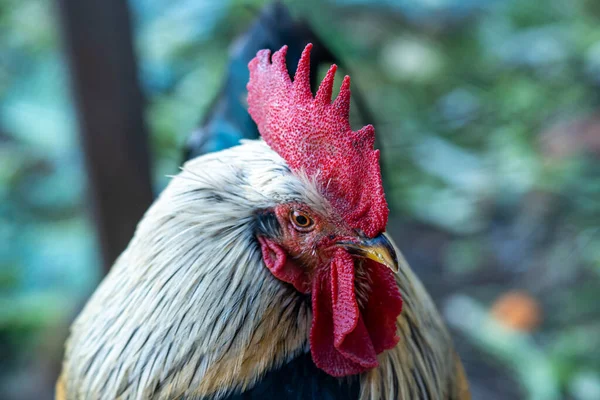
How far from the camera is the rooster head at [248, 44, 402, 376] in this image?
49.4 inches

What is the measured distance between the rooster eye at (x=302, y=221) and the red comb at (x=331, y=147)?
73mm

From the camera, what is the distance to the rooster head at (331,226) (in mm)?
1255

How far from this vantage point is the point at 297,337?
4.61ft

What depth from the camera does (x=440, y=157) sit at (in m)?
4.47

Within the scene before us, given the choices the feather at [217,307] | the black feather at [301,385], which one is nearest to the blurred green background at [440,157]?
the feather at [217,307]

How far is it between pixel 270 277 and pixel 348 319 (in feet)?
0.65

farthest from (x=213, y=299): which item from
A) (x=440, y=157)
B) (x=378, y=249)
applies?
(x=440, y=157)

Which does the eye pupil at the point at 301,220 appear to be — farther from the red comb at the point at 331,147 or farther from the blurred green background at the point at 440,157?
the blurred green background at the point at 440,157

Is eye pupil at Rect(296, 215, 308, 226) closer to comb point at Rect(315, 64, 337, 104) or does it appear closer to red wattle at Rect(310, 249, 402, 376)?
red wattle at Rect(310, 249, 402, 376)

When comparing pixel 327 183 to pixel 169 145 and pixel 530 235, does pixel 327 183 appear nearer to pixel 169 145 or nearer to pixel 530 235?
pixel 530 235

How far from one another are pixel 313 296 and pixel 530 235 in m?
3.04

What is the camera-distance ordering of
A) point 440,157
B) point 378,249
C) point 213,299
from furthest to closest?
1. point 440,157
2. point 213,299
3. point 378,249

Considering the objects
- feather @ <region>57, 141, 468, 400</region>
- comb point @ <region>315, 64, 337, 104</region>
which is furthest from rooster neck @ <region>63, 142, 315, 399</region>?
comb point @ <region>315, 64, 337, 104</region>

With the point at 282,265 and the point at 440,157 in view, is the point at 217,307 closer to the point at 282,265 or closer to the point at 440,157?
the point at 282,265
